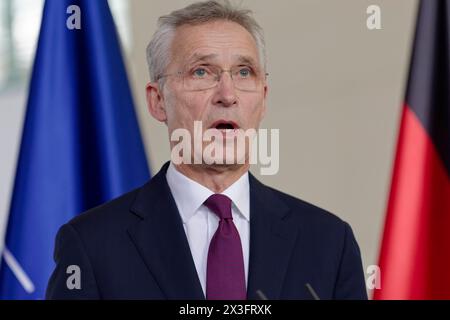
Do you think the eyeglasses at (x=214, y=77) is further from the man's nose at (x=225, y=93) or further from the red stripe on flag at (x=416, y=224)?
the red stripe on flag at (x=416, y=224)

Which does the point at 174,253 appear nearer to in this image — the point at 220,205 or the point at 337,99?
the point at 220,205

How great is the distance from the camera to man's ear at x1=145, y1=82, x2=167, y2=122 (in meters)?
1.37

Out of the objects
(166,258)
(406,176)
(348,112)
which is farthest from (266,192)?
(348,112)

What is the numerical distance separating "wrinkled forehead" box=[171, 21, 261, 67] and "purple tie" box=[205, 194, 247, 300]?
0.83ft

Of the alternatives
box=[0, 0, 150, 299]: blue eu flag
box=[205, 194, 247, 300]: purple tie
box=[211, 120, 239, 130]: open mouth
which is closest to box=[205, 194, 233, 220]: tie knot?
box=[205, 194, 247, 300]: purple tie

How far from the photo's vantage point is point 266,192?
1.29 metres

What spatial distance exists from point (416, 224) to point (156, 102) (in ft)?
2.77

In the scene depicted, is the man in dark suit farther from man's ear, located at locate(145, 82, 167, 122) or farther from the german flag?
the german flag

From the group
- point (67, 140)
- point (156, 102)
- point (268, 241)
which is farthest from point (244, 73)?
point (67, 140)

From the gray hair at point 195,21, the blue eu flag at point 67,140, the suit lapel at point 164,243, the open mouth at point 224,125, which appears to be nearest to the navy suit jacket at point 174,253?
the suit lapel at point 164,243

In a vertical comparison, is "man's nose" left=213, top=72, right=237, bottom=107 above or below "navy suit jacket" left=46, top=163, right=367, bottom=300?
above

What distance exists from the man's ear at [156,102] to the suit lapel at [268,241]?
21 cm
